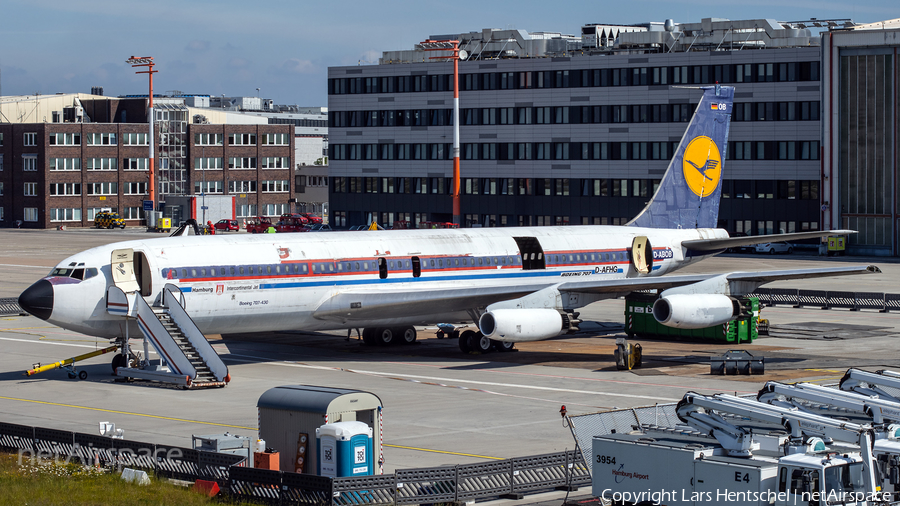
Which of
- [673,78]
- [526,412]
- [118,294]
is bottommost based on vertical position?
[526,412]

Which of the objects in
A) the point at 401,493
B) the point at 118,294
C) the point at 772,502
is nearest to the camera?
the point at 772,502

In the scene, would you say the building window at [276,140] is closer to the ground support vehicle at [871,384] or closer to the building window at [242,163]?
the building window at [242,163]

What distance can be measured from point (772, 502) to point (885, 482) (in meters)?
2.53

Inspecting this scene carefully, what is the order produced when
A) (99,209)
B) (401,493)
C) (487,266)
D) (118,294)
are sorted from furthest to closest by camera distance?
(99,209)
(487,266)
(118,294)
(401,493)

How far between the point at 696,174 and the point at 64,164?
118 meters

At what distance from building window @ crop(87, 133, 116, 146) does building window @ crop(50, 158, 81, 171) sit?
125 inches

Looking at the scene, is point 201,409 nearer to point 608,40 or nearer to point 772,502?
point 772,502

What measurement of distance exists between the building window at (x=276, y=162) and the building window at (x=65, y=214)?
28.8m

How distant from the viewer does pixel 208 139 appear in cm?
16375

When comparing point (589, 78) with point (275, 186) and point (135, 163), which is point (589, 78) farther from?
point (135, 163)

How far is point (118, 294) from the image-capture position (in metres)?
37.8

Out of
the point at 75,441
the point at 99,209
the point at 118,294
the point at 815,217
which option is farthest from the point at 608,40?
the point at 75,441

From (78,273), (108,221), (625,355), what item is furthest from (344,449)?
(108,221)

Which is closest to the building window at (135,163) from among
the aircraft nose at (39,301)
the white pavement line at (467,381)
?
the white pavement line at (467,381)
